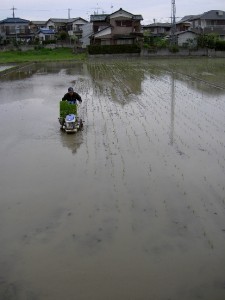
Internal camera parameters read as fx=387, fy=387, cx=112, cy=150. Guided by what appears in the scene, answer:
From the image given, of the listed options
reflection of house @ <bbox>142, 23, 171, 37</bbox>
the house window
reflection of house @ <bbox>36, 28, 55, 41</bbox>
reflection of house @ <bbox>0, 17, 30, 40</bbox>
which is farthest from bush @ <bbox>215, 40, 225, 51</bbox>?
reflection of house @ <bbox>0, 17, 30, 40</bbox>

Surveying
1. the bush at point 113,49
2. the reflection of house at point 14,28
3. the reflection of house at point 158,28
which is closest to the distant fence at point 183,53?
the bush at point 113,49

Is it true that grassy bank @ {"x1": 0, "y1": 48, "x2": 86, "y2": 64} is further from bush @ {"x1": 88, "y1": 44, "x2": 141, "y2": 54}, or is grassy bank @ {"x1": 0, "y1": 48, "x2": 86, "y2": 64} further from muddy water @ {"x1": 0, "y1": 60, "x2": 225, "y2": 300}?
muddy water @ {"x1": 0, "y1": 60, "x2": 225, "y2": 300}

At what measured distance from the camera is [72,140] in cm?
944

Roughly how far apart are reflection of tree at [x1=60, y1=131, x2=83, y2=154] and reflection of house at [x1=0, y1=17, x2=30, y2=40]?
60496mm

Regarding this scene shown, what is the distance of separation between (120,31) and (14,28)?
83.5 feet

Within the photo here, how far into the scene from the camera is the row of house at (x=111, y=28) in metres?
49.9

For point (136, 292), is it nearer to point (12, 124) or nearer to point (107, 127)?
point (107, 127)

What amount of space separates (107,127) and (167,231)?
6078mm

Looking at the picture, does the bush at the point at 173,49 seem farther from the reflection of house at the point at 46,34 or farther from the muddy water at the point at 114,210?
the muddy water at the point at 114,210

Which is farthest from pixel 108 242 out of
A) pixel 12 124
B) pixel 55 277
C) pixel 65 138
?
pixel 12 124

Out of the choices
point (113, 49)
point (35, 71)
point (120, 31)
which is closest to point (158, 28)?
point (120, 31)

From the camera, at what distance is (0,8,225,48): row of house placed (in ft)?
164

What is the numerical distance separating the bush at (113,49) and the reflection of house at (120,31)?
4.05 meters

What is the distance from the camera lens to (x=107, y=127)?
1076 centimetres
